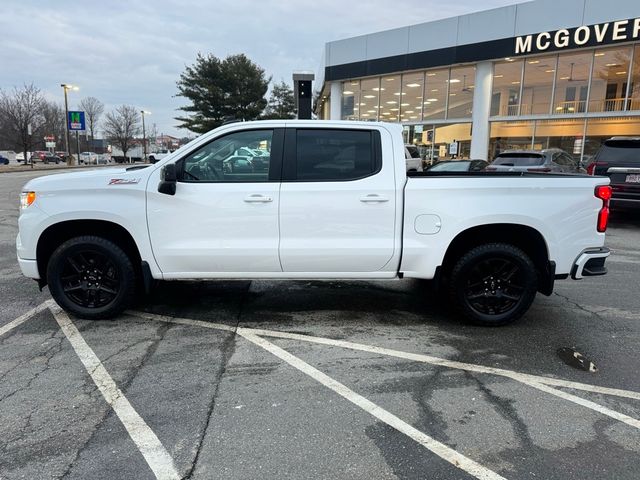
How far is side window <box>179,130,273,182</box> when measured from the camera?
457 centimetres

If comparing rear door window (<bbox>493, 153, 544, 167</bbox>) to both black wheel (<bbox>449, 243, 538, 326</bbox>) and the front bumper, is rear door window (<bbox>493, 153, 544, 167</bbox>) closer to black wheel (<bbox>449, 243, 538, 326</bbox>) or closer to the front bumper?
the front bumper

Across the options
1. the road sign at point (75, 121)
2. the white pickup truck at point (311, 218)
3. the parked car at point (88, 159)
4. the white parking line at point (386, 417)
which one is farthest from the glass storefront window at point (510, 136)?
the parked car at point (88, 159)

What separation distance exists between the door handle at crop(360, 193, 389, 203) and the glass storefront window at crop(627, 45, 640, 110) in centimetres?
1929

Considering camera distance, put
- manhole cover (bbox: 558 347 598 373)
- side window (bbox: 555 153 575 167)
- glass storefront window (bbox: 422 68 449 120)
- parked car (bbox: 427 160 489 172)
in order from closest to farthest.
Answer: manhole cover (bbox: 558 347 598 373) < side window (bbox: 555 153 575 167) < parked car (bbox: 427 160 489 172) < glass storefront window (bbox: 422 68 449 120)

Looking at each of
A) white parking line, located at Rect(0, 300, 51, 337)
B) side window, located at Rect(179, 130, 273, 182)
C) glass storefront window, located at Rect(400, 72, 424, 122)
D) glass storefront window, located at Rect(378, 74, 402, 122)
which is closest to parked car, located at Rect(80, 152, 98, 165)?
glass storefront window, located at Rect(378, 74, 402, 122)

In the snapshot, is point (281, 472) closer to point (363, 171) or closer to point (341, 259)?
point (341, 259)

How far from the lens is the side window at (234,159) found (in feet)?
15.0

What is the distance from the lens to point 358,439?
289 cm

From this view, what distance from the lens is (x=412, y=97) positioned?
24.6 m

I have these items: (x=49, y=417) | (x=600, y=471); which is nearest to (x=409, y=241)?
(x=600, y=471)

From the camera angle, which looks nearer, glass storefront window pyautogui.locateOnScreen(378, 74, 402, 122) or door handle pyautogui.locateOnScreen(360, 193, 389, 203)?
door handle pyautogui.locateOnScreen(360, 193, 389, 203)

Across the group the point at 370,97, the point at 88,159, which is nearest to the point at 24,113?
the point at 88,159

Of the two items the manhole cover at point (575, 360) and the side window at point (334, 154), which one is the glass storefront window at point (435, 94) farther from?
the manhole cover at point (575, 360)

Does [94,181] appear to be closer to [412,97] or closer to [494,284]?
[494,284]
